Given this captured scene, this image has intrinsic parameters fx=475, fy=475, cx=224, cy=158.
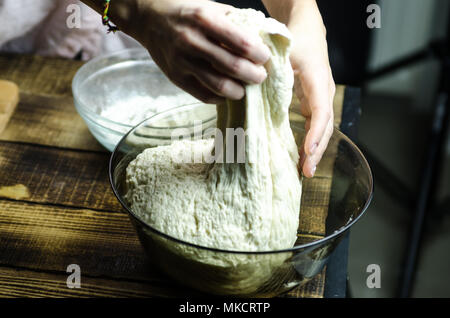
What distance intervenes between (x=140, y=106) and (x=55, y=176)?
0.65 feet

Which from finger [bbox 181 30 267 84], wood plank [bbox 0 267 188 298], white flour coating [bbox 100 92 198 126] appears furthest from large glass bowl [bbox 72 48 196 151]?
finger [bbox 181 30 267 84]

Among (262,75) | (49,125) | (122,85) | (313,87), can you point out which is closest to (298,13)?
(313,87)

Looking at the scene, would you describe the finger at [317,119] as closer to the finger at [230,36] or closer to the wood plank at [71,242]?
the finger at [230,36]

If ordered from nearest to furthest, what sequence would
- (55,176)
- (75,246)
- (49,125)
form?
(75,246) → (55,176) → (49,125)

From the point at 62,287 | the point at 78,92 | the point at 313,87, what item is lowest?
the point at 62,287

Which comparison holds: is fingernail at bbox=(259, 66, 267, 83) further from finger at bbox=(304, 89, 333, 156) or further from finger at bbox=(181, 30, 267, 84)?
finger at bbox=(304, 89, 333, 156)

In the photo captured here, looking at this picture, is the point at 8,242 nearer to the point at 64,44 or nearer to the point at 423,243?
the point at 64,44

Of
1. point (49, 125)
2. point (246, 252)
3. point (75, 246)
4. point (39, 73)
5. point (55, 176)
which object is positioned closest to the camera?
point (246, 252)

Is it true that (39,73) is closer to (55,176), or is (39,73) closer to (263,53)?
(55,176)

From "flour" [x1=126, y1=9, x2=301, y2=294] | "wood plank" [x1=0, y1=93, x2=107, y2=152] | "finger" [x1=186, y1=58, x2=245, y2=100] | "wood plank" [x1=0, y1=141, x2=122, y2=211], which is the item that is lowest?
"wood plank" [x1=0, y1=141, x2=122, y2=211]

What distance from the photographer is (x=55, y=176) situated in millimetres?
768

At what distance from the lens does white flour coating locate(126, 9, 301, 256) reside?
53cm
